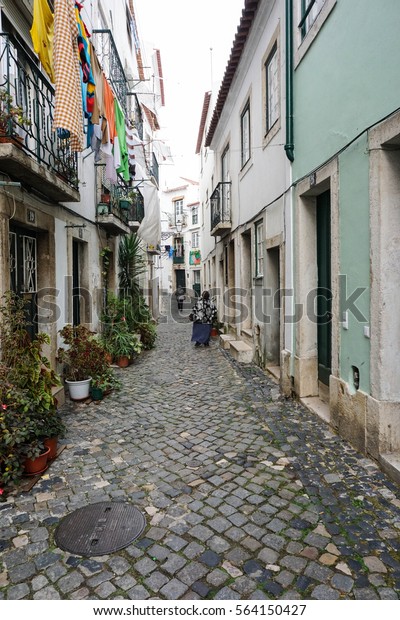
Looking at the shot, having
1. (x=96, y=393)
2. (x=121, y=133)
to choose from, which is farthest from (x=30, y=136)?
(x=96, y=393)

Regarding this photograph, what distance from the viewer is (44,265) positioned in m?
6.28

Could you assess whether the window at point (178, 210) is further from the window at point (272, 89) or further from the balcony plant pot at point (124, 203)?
the window at point (272, 89)

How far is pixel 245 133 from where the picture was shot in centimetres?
987

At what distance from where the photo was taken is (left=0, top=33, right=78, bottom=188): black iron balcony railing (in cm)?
426

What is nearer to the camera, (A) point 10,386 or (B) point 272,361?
(A) point 10,386

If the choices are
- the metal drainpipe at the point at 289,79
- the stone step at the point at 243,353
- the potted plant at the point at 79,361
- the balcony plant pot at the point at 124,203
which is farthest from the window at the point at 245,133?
the potted plant at the point at 79,361

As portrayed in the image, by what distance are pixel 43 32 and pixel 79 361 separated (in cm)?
449

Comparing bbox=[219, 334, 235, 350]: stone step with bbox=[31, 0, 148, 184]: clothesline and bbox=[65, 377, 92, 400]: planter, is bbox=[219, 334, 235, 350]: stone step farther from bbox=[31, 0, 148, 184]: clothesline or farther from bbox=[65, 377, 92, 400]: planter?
bbox=[31, 0, 148, 184]: clothesline

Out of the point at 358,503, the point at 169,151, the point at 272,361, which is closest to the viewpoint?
the point at 358,503

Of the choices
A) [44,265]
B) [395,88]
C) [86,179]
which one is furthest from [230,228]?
[395,88]

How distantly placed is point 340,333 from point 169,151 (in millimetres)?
20952

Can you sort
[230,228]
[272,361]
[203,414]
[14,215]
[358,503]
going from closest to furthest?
[358,503], [14,215], [203,414], [272,361], [230,228]

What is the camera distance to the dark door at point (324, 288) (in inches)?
211

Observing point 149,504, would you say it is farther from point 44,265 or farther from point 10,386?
point 44,265
